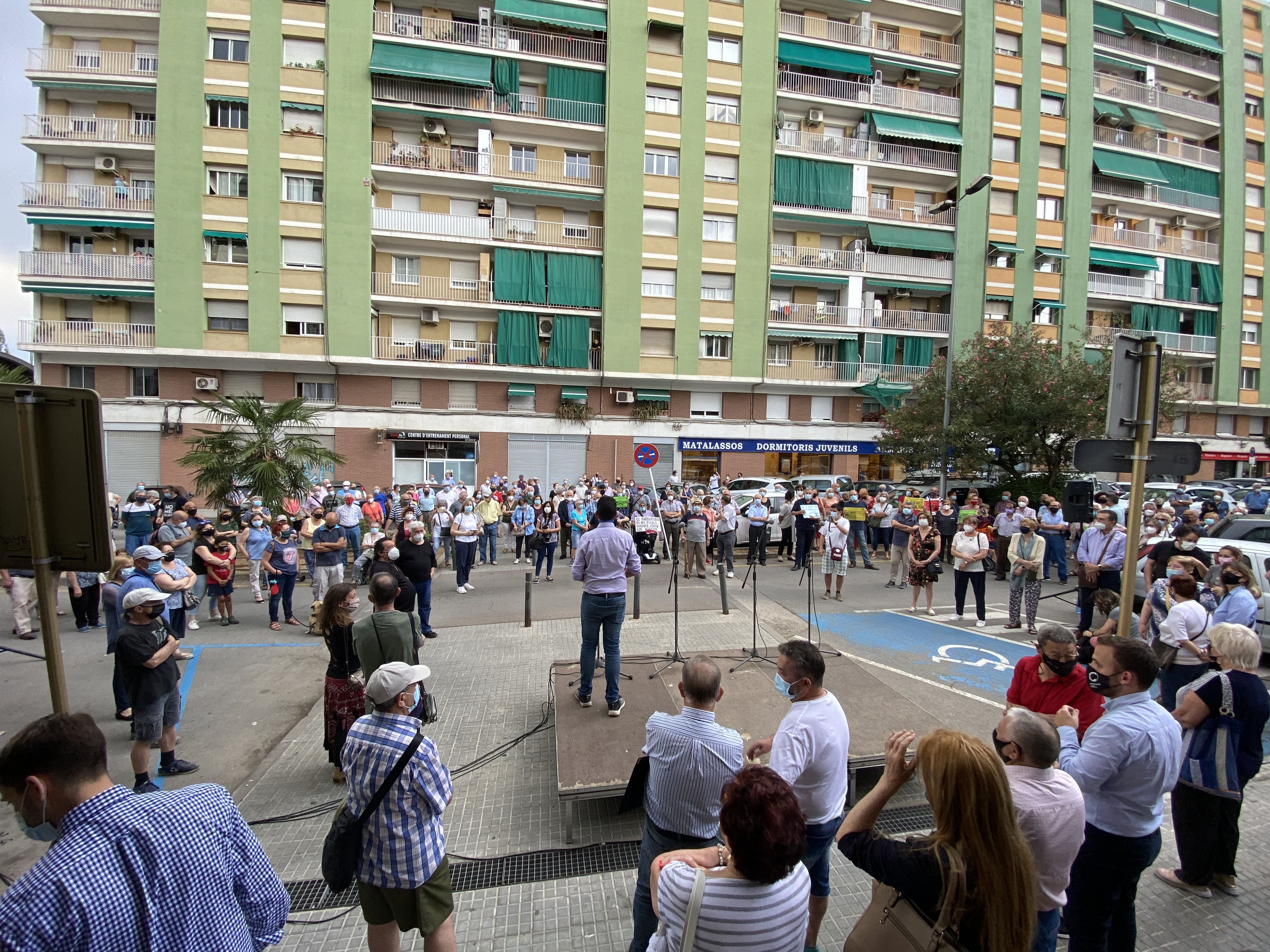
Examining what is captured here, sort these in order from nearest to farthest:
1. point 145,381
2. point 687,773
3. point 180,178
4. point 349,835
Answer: point 349,835, point 687,773, point 180,178, point 145,381

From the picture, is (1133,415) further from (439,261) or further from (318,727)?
(439,261)

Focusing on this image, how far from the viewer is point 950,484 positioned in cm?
2048

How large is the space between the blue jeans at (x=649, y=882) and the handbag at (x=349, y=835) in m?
1.18

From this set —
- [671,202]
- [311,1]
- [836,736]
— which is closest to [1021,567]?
[836,736]

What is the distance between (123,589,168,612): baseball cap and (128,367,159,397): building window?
2475 cm

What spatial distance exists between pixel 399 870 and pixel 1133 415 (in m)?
5.30

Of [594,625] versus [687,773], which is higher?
[687,773]

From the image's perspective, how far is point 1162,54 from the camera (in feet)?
114

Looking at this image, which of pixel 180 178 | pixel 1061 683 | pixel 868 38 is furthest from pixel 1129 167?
pixel 180 178

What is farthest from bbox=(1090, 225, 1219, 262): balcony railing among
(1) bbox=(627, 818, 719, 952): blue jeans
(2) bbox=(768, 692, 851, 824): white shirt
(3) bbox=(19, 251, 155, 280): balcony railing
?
(3) bbox=(19, 251, 155, 280): balcony railing

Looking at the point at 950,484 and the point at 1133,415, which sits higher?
the point at 1133,415

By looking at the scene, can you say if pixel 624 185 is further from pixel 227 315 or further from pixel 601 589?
pixel 601 589

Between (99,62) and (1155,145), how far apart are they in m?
49.8

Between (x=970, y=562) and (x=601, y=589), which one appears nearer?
(x=601, y=589)
